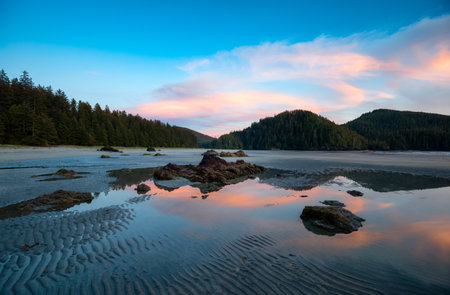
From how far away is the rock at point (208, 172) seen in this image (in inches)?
596

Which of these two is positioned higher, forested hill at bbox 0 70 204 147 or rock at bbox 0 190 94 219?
forested hill at bbox 0 70 204 147

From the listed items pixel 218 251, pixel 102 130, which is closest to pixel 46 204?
pixel 218 251

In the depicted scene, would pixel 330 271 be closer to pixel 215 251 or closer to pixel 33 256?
pixel 215 251

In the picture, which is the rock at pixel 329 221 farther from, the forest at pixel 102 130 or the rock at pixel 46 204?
the forest at pixel 102 130

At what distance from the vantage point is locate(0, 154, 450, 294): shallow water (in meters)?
3.56

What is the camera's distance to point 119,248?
4.92 m

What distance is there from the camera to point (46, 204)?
8102 mm

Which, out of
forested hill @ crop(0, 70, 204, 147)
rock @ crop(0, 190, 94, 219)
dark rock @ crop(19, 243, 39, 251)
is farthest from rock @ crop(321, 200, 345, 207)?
forested hill @ crop(0, 70, 204, 147)

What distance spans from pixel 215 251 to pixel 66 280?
2961 mm

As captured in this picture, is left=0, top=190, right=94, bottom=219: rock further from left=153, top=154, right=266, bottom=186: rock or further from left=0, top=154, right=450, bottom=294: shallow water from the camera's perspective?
left=153, top=154, right=266, bottom=186: rock

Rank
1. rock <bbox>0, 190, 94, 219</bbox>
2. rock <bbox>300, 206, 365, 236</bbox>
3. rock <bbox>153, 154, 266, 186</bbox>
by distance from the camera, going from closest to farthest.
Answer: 1. rock <bbox>300, 206, 365, 236</bbox>
2. rock <bbox>0, 190, 94, 219</bbox>
3. rock <bbox>153, 154, 266, 186</bbox>

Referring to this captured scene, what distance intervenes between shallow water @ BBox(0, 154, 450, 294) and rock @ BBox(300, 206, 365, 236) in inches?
10.8

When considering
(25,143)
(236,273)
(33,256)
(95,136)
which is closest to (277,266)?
(236,273)

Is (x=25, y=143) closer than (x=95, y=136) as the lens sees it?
Yes
